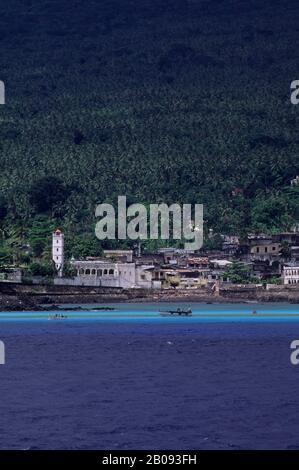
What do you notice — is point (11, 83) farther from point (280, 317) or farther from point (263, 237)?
→ point (280, 317)

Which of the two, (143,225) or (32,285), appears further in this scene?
(143,225)

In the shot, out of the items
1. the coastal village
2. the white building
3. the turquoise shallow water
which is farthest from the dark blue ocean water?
the white building

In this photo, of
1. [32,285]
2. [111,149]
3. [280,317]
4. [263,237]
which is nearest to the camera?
[280,317]

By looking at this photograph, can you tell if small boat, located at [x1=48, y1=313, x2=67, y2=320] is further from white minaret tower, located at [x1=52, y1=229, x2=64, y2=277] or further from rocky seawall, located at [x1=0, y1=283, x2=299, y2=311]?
white minaret tower, located at [x1=52, y1=229, x2=64, y2=277]

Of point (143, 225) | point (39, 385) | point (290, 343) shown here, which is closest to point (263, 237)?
point (143, 225)

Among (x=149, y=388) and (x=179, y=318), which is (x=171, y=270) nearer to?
(x=179, y=318)

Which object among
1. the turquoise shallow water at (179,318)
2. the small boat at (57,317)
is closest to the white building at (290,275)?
the turquoise shallow water at (179,318)
